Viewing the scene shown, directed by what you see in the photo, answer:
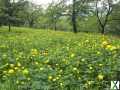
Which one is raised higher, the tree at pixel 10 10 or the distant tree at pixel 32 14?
the tree at pixel 10 10

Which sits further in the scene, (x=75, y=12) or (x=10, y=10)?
(x=75, y=12)

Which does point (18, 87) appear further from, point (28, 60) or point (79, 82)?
point (28, 60)

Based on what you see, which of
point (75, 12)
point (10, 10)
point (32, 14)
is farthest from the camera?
point (32, 14)

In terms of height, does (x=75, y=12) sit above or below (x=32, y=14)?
above

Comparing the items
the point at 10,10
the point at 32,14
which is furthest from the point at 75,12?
the point at 32,14

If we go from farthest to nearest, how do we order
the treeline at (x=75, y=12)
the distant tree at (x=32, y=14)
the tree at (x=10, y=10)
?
the distant tree at (x=32, y=14) → the treeline at (x=75, y=12) → the tree at (x=10, y=10)

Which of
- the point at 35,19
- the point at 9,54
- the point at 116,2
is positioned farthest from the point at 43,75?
the point at 35,19

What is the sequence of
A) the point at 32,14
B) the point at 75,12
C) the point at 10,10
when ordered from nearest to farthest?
1. the point at 10,10
2. the point at 75,12
3. the point at 32,14

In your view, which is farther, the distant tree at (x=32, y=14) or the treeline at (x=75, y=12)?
the distant tree at (x=32, y=14)

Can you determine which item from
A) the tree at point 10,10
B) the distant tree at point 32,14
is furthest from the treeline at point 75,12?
the distant tree at point 32,14

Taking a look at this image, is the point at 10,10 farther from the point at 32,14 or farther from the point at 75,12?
the point at 32,14

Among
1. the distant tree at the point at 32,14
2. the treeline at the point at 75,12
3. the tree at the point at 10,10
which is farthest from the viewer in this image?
the distant tree at the point at 32,14

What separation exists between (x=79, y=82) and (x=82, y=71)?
0.48 meters

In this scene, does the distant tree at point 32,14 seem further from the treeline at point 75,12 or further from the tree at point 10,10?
the tree at point 10,10
